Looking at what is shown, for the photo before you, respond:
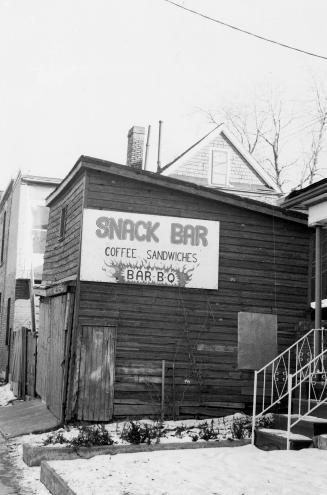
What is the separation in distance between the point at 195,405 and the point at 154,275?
2765 millimetres

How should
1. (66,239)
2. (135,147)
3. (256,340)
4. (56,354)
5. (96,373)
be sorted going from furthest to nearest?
(135,147)
(66,239)
(56,354)
(256,340)
(96,373)

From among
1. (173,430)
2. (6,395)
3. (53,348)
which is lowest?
(6,395)

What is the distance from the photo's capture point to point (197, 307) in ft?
44.6

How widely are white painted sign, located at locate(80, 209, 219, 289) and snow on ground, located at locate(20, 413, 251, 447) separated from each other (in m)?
2.73

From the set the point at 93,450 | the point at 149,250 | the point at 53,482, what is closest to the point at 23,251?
the point at 149,250

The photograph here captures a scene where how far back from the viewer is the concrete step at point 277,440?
8.94 metres

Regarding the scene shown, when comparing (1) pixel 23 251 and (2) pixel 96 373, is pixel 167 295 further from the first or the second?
(1) pixel 23 251

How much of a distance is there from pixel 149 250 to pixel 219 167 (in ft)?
46.2

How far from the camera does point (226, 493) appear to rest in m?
6.70

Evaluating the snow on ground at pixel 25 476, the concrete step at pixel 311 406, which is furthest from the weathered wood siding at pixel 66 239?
the concrete step at pixel 311 406

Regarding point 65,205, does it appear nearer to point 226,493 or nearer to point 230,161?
point 226,493

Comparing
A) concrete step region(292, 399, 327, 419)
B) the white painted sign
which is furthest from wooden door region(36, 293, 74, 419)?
concrete step region(292, 399, 327, 419)

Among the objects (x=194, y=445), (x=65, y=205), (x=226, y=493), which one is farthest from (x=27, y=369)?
(x=226, y=493)

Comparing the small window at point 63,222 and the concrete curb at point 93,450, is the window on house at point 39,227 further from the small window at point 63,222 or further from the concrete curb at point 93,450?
the concrete curb at point 93,450
